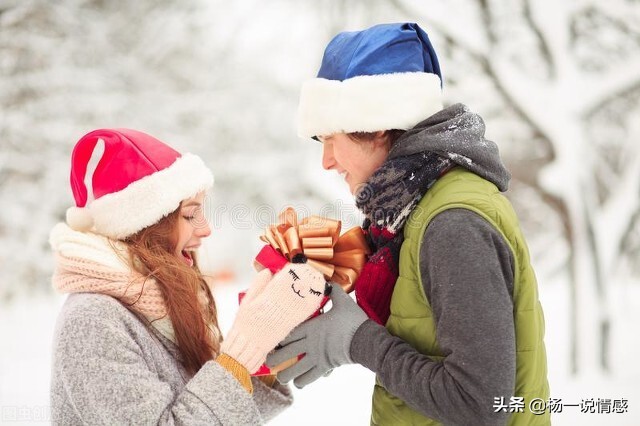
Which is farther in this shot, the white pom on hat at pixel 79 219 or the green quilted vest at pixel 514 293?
the white pom on hat at pixel 79 219

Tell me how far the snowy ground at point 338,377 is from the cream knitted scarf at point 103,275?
6.03 feet

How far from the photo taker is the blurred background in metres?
3.57

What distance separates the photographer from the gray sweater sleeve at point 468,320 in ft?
3.16

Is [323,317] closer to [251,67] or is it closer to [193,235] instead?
[193,235]

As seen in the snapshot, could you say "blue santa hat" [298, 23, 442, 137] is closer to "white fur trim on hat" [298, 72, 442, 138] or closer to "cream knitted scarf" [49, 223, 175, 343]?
"white fur trim on hat" [298, 72, 442, 138]

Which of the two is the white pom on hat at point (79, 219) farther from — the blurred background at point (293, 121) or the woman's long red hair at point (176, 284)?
the blurred background at point (293, 121)

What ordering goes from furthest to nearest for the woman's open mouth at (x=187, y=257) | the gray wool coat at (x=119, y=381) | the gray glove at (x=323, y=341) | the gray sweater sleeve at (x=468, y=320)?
the woman's open mouth at (x=187, y=257), the gray glove at (x=323, y=341), the gray wool coat at (x=119, y=381), the gray sweater sleeve at (x=468, y=320)

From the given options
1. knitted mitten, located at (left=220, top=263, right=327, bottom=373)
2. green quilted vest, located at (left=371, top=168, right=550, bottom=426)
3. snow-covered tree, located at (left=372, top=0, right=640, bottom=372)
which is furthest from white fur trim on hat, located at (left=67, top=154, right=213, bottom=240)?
snow-covered tree, located at (left=372, top=0, right=640, bottom=372)

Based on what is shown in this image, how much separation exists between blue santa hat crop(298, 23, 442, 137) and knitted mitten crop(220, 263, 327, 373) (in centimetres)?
34

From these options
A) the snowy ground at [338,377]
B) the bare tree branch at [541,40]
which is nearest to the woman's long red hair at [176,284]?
the snowy ground at [338,377]

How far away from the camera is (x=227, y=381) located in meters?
1.15

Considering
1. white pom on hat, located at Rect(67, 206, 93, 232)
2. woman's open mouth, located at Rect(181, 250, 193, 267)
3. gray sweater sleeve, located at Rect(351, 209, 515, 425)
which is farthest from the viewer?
woman's open mouth, located at Rect(181, 250, 193, 267)

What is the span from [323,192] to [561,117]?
64.5 inches

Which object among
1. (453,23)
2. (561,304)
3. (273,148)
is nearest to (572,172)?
(561,304)
